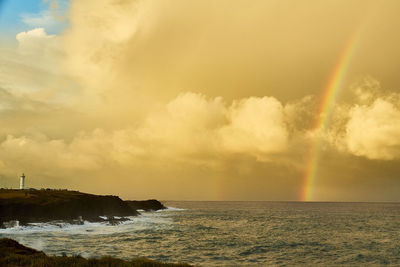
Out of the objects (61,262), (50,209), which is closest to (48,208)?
(50,209)

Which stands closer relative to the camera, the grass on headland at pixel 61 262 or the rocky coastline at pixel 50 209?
the grass on headland at pixel 61 262

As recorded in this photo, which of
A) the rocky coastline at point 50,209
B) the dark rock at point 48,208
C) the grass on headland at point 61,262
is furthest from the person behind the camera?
the dark rock at point 48,208

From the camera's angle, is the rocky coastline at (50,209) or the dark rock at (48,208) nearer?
the rocky coastline at (50,209)

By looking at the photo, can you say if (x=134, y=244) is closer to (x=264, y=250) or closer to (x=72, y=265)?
(x=264, y=250)

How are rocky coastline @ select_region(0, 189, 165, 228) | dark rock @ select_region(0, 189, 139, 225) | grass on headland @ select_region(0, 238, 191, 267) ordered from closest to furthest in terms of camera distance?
grass on headland @ select_region(0, 238, 191, 267), rocky coastline @ select_region(0, 189, 165, 228), dark rock @ select_region(0, 189, 139, 225)

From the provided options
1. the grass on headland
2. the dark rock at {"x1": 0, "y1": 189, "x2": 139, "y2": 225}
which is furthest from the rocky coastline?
the grass on headland

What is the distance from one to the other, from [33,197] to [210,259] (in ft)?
183

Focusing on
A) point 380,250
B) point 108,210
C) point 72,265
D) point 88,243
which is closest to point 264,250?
point 380,250

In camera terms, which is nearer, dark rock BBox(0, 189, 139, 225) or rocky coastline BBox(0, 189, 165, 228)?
rocky coastline BBox(0, 189, 165, 228)

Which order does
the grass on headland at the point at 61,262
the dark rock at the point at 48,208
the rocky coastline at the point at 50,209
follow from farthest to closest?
the dark rock at the point at 48,208, the rocky coastline at the point at 50,209, the grass on headland at the point at 61,262

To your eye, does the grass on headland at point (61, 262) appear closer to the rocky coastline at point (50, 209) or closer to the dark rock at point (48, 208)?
the rocky coastline at point (50, 209)

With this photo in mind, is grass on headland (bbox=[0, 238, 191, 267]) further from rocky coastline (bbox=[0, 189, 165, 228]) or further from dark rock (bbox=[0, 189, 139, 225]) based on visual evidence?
dark rock (bbox=[0, 189, 139, 225])

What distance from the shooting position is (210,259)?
109 feet

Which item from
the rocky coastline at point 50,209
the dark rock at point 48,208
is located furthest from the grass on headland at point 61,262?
the dark rock at point 48,208
